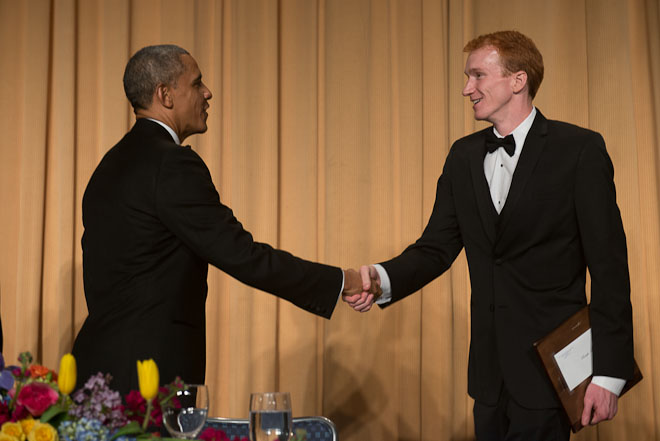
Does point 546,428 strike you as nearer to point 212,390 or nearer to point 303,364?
point 303,364

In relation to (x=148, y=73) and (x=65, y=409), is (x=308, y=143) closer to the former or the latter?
(x=148, y=73)

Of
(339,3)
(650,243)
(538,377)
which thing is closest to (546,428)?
(538,377)

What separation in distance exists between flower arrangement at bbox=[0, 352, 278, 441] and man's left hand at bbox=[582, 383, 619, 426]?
1332mm

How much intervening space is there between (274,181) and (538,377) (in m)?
2.25

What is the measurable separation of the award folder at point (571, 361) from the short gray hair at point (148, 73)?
1447 millimetres

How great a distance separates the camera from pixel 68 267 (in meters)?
4.04

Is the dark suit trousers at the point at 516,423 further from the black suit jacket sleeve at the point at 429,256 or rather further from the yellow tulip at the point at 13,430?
the yellow tulip at the point at 13,430

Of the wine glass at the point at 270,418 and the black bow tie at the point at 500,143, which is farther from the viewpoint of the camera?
the black bow tie at the point at 500,143

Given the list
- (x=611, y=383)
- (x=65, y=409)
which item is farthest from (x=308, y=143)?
(x=65, y=409)

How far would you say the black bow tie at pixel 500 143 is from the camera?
2396 millimetres

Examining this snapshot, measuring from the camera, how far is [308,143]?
411 centimetres

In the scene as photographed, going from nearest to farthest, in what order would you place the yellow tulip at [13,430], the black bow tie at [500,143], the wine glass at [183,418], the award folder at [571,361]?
the yellow tulip at [13,430] < the wine glass at [183,418] < the award folder at [571,361] < the black bow tie at [500,143]

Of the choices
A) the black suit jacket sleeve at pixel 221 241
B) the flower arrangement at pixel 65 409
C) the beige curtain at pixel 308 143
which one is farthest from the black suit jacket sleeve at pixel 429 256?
the flower arrangement at pixel 65 409

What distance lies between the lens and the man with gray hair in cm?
219
